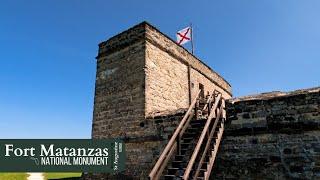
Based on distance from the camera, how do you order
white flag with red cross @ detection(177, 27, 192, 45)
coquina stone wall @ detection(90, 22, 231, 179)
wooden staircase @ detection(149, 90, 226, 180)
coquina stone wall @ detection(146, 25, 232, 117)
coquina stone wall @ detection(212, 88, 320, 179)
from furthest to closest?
white flag with red cross @ detection(177, 27, 192, 45) → coquina stone wall @ detection(146, 25, 232, 117) → coquina stone wall @ detection(90, 22, 231, 179) → coquina stone wall @ detection(212, 88, 320, 179) → wooden staircase @ detection(149, 90, 226, 180)

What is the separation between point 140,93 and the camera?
11.0 m

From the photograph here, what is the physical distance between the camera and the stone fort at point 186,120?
24.3ft

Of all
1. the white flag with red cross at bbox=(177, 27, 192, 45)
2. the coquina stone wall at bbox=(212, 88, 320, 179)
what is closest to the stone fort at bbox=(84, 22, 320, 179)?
the coquina stone wall at bbox=(212, 88, 320, 179)

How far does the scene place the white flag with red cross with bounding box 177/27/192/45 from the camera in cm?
1584

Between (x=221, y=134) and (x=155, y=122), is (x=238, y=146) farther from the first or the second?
(x=155, y=122)

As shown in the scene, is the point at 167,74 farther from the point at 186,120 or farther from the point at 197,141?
the point at 197,141

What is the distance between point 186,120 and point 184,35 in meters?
8.34

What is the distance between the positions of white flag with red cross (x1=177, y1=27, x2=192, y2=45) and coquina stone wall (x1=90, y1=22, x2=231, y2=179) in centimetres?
211

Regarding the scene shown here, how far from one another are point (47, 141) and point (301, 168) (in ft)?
27.1

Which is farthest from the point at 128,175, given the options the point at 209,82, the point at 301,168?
→ the point at 209,82

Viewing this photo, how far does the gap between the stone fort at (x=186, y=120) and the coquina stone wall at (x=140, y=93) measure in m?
0.04

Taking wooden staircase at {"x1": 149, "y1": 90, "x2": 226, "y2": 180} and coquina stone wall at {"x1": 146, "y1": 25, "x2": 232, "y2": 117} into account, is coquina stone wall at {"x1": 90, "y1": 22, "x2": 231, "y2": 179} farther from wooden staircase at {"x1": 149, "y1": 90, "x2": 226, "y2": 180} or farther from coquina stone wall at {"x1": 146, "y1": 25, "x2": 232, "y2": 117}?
wooden staircase at {"x1": 149, "y1": 90, "x2": 226, "y2": 180}

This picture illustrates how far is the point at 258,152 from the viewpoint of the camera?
7.99 meters

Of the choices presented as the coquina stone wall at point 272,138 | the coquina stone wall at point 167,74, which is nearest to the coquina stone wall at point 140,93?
the coquina stone wall at point 167,74
